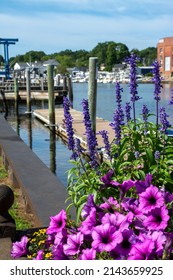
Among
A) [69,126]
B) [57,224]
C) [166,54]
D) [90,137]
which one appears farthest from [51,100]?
[166,54]

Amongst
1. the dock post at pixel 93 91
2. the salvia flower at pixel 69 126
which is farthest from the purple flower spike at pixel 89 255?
the dock post at pixel 93 91

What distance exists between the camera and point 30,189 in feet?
19.9

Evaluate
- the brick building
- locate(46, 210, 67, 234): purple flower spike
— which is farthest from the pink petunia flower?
the brick building

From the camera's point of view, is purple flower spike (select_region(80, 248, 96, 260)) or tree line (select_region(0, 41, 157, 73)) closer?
purple flower spike (select_region(80, 248, 96, 260))

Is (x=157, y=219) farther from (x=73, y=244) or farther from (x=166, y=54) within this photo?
(x=166, y=54)

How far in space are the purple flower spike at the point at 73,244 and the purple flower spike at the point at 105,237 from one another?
0.16 m

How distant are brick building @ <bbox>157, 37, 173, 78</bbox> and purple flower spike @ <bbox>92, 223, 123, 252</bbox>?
346ft

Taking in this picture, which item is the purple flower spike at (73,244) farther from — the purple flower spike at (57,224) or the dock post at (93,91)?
the dock post at (93,91)

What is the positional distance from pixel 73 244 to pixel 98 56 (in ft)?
576

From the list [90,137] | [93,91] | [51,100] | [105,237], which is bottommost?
[51,100]

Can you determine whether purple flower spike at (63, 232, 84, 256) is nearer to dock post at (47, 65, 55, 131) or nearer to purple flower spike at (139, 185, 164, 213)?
purple flower spike at (139, 185, 164, 213)

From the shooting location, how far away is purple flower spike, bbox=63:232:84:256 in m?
2.36

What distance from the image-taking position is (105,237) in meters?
2.26

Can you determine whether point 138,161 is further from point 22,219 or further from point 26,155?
point 26,155
